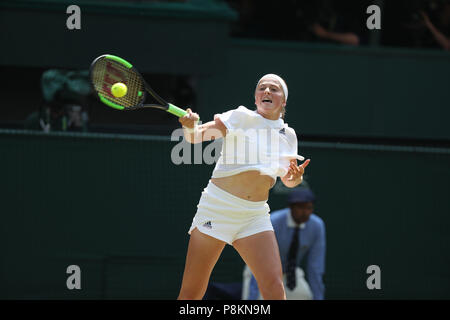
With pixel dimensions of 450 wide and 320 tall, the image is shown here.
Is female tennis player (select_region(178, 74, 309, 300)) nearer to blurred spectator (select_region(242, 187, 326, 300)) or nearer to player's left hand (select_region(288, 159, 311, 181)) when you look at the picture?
player's left hand (select_region(288, 159, 311, 181))

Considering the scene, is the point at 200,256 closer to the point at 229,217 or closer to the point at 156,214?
the point at 229,217

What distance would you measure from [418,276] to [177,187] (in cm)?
243

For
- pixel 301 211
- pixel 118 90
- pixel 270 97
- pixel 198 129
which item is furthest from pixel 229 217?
pixel 301 211

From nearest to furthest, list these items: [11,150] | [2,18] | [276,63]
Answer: [11,150], [2,18], [276,63]

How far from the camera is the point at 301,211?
20.0ft

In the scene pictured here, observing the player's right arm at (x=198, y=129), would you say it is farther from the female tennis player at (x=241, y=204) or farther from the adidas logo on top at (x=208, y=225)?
the adidas logo on top at (x=208, y=225)

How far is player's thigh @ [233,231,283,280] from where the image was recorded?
13.1 ft

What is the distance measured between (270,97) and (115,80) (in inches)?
37.5

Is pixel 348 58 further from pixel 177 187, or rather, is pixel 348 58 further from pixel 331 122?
pixel 177 187

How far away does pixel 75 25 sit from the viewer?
795 centimetres

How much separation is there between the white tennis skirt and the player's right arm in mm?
314

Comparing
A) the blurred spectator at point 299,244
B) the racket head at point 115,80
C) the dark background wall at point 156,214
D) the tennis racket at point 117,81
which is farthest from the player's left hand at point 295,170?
the dark background wall at point 156,214

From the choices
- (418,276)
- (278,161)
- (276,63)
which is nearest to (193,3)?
(276,63)

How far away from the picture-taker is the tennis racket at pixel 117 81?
13.3 feet
